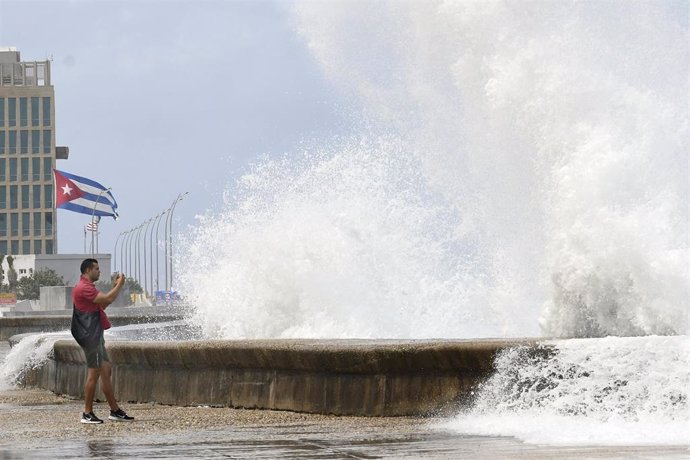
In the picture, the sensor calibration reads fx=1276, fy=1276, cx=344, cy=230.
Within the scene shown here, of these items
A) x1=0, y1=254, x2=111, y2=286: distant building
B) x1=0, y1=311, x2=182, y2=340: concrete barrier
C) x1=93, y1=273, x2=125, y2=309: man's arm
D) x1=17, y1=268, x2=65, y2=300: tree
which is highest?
x1=0, y1=254, x2=111, y2=286: distant building

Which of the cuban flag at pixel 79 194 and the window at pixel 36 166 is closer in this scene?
the cuban flag at pixel 79 194

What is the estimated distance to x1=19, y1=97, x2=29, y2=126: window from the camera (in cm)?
12712

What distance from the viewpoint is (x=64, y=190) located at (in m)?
71.5

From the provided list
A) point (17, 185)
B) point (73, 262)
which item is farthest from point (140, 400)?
point (17, 185)

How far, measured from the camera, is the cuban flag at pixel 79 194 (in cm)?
7125

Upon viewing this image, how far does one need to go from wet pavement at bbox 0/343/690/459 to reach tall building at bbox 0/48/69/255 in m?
118

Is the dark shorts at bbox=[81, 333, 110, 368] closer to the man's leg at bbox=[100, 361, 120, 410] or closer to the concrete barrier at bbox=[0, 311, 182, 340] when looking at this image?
the man's leg at bbox=[100, 361, 120, 410]

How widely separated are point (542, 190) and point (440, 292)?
547cm

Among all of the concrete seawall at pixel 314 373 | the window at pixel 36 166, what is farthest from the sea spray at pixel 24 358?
the window at pixel 36 166

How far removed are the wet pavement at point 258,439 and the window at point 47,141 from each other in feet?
392

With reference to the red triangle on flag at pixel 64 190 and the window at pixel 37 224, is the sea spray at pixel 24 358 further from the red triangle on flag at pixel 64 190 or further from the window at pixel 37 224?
the window at pixel 37 224

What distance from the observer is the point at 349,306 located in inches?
685

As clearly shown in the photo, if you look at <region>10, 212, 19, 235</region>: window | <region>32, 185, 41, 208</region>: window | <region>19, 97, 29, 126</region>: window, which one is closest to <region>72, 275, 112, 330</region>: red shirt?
<region>32, 185, 41, 208</region>: window

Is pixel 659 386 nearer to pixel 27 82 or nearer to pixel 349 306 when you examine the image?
pixel 349 306
